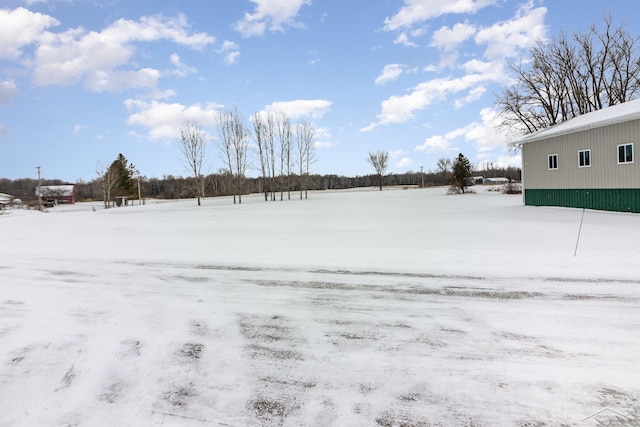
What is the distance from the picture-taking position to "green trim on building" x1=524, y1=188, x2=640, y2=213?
55.7 ft

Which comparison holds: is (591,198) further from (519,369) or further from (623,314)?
(519,369)

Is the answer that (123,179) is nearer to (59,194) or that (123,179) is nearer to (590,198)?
(59,194)

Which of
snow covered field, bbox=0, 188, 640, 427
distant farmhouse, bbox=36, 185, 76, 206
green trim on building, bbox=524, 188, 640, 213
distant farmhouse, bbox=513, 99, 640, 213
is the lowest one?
snow covered field, bbox=0, 188, 640, 427

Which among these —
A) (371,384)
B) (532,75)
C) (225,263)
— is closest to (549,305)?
(371,384)

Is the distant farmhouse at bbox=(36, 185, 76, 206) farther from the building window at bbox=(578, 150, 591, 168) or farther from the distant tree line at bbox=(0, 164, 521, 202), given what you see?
the building window at bbox=(578, 150, 591, 168)

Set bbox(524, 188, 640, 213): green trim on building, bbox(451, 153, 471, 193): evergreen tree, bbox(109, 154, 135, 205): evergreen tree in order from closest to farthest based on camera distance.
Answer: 1. bbox(524, 188, 640, 213): green trim on building
2. bbox(451, 153, 471, 193): evergreen tree
3. bbox(109, 154, 135, 205): evergreen tree

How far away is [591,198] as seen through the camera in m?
19.0

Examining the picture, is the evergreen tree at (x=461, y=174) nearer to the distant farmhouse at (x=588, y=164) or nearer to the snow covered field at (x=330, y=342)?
the distant farmhouse at (x=588, y=164)

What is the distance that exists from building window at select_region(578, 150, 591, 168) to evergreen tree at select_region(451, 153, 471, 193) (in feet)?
102

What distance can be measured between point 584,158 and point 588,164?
433mm

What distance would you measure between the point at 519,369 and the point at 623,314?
7.67 ft

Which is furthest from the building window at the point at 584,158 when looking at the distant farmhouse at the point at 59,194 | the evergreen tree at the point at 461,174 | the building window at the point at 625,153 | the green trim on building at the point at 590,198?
the distant farmhouse at the point at 59,194

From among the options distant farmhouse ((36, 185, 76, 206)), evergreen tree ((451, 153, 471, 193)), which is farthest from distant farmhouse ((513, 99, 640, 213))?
distant farmhouse ((36, 185, 76, 206))

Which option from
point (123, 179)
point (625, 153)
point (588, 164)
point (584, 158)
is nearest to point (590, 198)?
point (588, 164)
